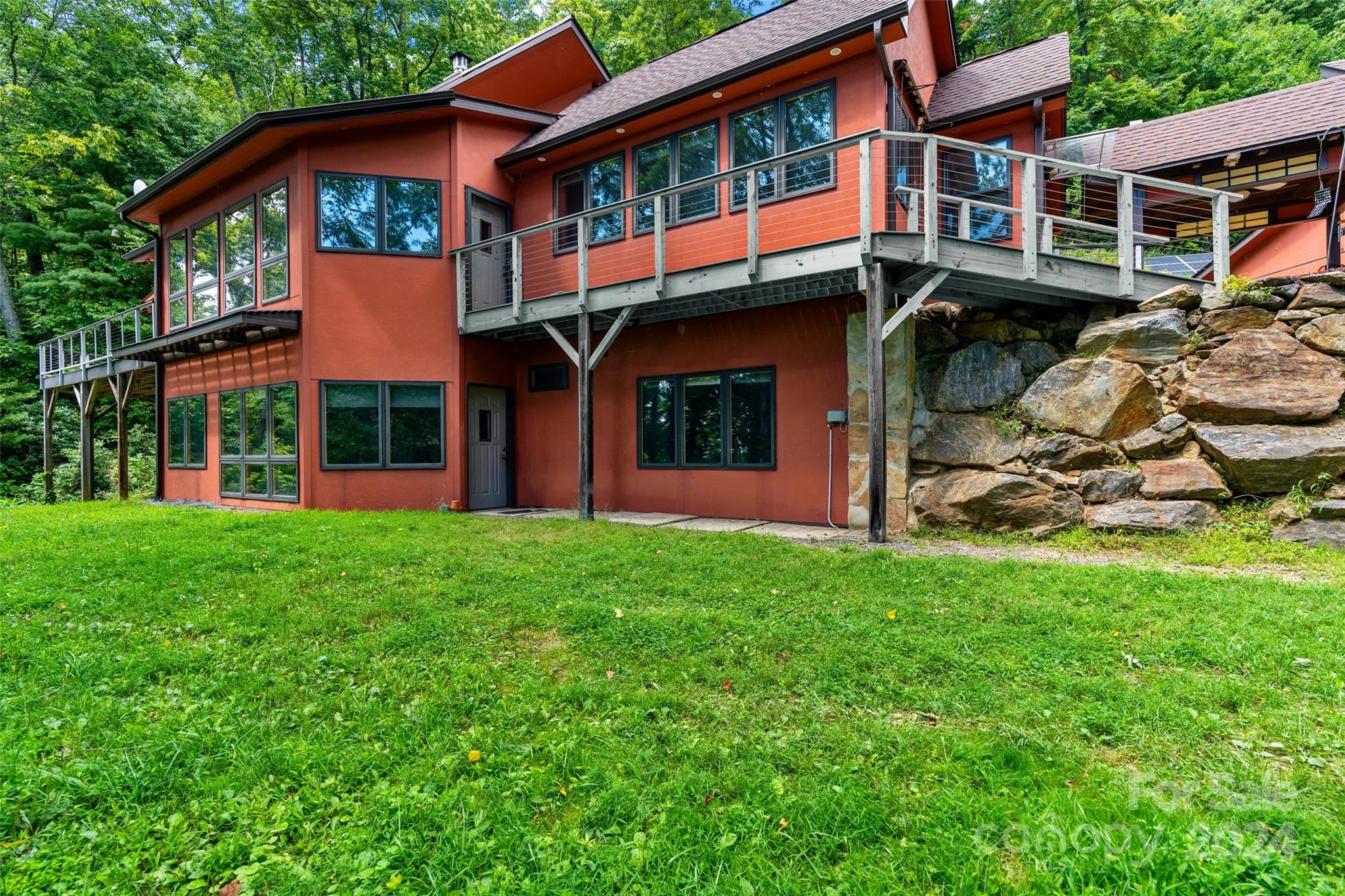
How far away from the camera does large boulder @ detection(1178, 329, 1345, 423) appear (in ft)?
20.4

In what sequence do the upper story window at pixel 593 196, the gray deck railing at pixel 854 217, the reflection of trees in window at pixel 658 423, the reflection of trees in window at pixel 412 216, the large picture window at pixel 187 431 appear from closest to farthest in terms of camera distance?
the gray deck railing at pixel 854 217, the reflection of trees in window at pixel 658 423, the upper story window at pixel 593 196, the reflection of trees in window at pixel 412 216, the large picture window at pixel 187 431

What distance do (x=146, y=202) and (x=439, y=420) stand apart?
8041 millimetres

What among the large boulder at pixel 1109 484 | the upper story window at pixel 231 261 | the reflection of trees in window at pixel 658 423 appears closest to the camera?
the large boulder at pixel 1109 484

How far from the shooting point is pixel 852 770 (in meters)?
2.44

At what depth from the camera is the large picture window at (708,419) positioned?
9164 mm

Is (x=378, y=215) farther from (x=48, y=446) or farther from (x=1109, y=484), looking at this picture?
(x=48, y=446)

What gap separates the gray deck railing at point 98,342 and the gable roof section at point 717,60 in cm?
961

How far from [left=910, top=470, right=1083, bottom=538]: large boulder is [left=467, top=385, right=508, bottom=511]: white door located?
6997 mm

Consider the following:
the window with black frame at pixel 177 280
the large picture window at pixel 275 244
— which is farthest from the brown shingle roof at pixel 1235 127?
the window with black frame at pixel 177 280

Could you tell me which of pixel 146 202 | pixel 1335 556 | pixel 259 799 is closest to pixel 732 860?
pixel 259 799

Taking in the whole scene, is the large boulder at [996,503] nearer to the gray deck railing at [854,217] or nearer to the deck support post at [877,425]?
the deck support post at [877,425]

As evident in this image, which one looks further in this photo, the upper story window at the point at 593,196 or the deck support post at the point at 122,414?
the deck support post at the point at 122,414

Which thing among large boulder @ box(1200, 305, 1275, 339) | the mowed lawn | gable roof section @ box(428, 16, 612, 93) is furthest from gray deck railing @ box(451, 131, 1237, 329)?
the mowed lawn

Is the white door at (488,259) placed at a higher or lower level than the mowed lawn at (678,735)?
higher
